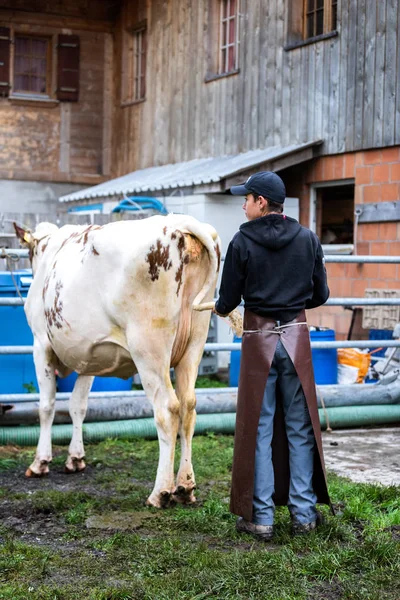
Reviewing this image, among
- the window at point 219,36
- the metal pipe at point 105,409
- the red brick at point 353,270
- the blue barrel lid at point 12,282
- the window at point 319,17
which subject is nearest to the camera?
Answer: the metal pipe at point 105,409

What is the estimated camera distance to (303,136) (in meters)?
13.1

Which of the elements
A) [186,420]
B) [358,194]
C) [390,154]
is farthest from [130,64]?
[186,420]

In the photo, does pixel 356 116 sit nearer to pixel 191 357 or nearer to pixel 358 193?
pixel 358 193

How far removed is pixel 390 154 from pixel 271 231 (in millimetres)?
7297

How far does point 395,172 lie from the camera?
11797 mm

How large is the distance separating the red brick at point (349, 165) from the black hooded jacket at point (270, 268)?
298 inches

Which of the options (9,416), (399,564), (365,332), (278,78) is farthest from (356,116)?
(399,564)

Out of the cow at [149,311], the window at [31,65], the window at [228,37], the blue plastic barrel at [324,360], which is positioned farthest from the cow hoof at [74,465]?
the window at [31,65]

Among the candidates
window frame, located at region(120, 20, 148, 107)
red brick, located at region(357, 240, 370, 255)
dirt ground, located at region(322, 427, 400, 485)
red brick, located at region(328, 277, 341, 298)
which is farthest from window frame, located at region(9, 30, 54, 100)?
dirt ground, located at region(322, 427, 400, 485)

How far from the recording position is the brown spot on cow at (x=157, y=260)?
559 centimetres

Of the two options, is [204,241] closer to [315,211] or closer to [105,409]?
Answer: [105,409]

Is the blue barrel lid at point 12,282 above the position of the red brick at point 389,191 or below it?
below

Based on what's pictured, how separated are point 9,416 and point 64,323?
181cm

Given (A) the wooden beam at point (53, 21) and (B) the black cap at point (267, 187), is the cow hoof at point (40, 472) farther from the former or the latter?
(A) the wooden beam at point (53, 21)
